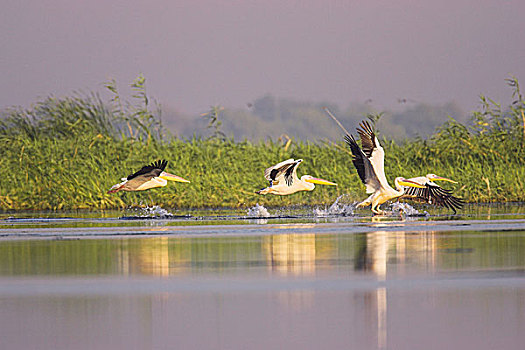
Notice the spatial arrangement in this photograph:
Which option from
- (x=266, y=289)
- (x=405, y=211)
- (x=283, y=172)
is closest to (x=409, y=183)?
(x=405, y=211)

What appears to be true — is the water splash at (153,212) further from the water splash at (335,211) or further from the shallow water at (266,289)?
the shallow water at (266,289)

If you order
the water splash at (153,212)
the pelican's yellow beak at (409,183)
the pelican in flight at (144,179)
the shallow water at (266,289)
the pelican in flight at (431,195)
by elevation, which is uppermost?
the pelican in flight at (144,179)

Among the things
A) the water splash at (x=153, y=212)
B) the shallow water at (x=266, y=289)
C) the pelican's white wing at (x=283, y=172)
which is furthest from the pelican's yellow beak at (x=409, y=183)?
the water splash at (x=153, y=212)

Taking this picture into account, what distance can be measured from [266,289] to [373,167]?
941 centimetres

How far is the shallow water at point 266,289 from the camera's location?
18.5 feet

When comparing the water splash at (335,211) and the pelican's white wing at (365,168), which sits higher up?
the pelican's white wing at (365,168)

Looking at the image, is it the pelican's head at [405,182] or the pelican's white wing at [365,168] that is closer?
the pelican's white wing at [365,168]

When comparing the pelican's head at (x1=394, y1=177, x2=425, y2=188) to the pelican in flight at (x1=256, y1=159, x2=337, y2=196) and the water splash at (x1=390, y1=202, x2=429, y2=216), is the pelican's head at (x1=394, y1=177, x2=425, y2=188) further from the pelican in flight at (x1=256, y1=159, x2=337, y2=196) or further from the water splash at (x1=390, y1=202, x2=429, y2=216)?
the pelican in flight at (x1=256, y1=159, x2=337, y2=196)

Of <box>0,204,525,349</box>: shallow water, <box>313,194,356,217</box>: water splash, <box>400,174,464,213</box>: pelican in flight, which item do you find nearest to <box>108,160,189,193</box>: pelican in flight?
<box>313,194,356,217</box>: water splash

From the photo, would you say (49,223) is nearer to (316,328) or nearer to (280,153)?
(280,153)

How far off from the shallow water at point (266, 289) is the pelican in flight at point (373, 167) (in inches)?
118

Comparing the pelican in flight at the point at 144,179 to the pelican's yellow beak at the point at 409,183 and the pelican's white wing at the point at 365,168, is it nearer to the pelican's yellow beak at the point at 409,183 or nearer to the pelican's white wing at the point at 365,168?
the pelican's white wing at the point at 365,168

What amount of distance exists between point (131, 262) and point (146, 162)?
40.9ft

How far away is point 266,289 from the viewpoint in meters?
7.37
